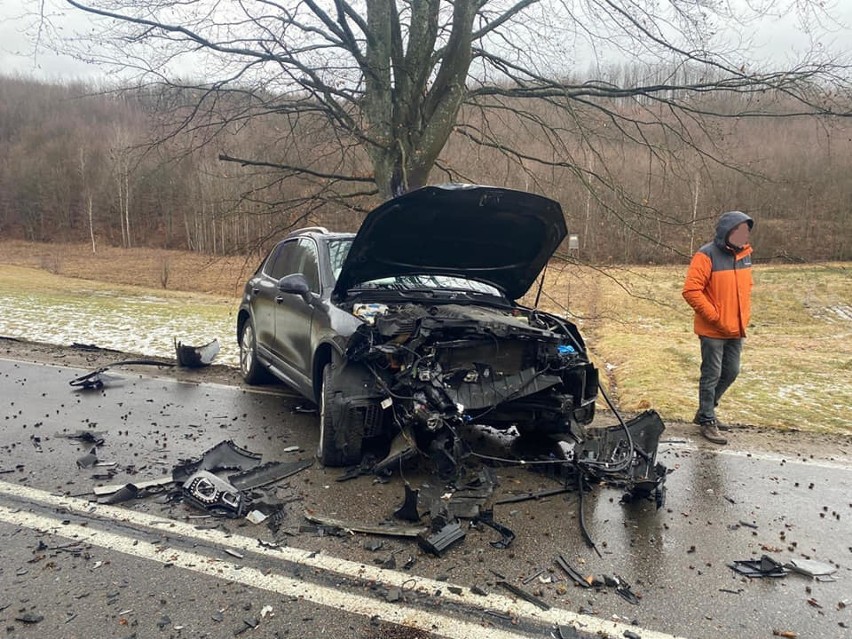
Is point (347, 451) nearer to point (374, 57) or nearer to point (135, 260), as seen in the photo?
point (374, 57)

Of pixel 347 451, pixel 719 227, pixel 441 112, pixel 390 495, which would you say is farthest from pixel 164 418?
pixel 719 227

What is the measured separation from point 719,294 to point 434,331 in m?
3.15

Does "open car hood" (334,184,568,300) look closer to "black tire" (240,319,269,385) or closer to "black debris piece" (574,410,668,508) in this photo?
"black debris piece" (574,410,668,508)

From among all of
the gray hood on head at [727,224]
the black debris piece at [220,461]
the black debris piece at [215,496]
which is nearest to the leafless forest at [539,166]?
the gray hood on head at [727,224]

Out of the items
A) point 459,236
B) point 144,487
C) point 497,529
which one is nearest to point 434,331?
point 459,236

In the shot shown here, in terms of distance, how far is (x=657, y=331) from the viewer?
15836mm

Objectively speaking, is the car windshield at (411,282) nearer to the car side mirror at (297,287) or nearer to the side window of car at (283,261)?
the car side mirror at (297,287)

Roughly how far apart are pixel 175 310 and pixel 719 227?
14362 mm

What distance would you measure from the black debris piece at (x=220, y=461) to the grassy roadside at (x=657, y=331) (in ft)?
12.5

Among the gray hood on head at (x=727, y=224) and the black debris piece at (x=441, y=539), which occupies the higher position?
the gray hood on head at (x=727, y=224)

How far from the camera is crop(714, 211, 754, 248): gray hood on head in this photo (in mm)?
5316

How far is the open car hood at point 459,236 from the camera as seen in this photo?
453 cm

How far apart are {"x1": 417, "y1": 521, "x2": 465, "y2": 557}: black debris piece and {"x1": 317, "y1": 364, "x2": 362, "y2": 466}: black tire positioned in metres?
1.16

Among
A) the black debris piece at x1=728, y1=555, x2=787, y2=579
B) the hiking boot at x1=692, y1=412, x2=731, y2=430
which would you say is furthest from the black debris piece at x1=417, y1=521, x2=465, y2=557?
the hiking boot at x1=692, y1=412, x2=731, y2=430
